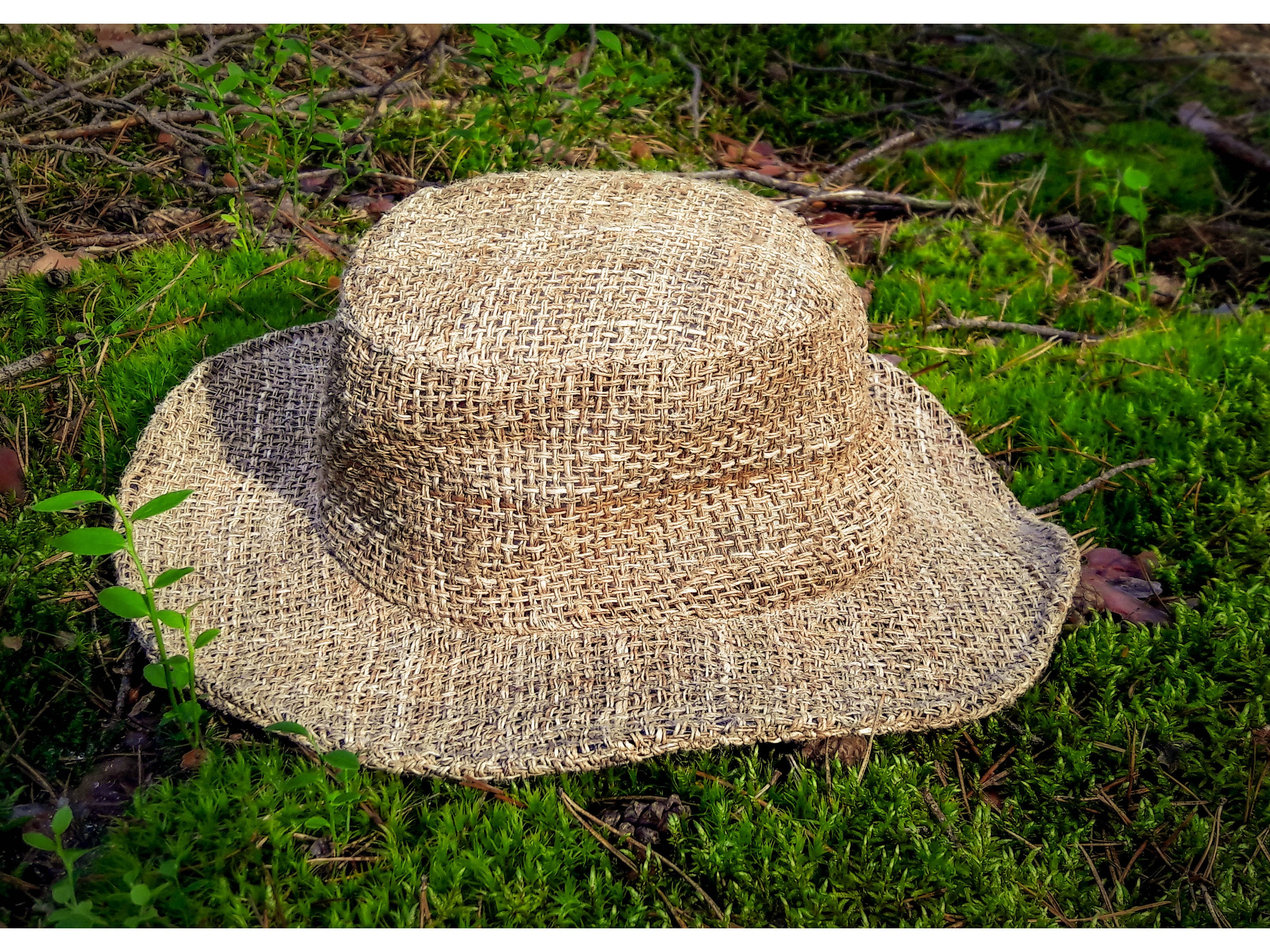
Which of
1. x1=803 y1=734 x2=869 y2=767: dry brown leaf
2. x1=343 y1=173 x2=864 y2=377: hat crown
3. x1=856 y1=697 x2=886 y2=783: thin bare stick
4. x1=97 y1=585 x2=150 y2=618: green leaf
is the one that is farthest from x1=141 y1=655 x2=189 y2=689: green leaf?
x1=856 y1=697 x2=886 y2=783: thin bare stick

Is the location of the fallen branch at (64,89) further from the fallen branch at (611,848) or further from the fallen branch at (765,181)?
the fallen branch at (611,848)

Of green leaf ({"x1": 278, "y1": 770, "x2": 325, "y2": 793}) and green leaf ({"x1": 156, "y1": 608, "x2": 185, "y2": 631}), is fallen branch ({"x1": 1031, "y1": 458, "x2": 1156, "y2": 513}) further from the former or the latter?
green leaf ({"x1": 156, "y1": 608, "x2": 185, "y2": 631})

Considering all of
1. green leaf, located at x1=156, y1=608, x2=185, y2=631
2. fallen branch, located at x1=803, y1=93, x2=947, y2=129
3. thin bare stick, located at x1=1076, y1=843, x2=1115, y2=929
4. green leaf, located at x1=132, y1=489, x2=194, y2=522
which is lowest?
thin bare stick, located at x1=1076, y1=843, x2=1115, y2=929

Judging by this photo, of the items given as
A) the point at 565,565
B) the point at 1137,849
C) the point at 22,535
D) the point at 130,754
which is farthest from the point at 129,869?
the point at 1137,849

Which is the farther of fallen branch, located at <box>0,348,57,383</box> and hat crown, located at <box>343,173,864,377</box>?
fallen branch, located at <box>0,348,57,383</box>

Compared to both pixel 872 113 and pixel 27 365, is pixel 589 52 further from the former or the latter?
pixel 27 365

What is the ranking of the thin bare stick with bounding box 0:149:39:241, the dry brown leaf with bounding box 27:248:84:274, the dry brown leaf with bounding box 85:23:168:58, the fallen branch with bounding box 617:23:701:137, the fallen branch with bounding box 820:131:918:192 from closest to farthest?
the dry brown leaf with bounding box 27:248:84:274 → the thin bare stick with bounding box 0:149:39:241 → the dry brown leaf with bounding box 85:23:168:58 → the fallen branch with bounding box 820:131:918:192 → the fallen branch with bounding box 617:23:701:137

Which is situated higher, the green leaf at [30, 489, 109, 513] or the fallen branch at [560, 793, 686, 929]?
the green leaf at [30, 489, 109, 513]
